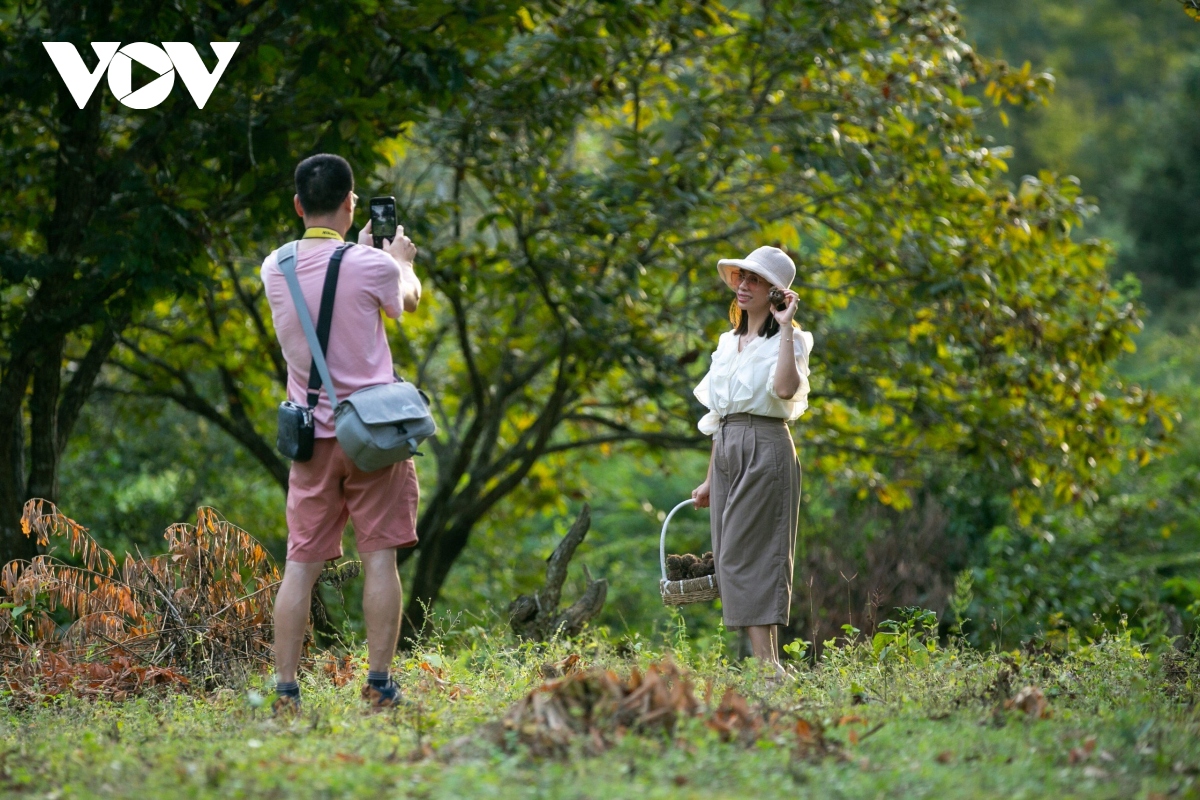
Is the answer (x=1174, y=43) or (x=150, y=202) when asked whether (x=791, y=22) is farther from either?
(x=1174, y=43)

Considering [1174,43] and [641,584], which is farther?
[1174,43]

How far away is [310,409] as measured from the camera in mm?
4090

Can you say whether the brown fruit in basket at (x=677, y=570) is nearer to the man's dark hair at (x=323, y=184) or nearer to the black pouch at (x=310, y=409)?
the black pouch at (x=310, y=409)

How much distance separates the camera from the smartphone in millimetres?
4375

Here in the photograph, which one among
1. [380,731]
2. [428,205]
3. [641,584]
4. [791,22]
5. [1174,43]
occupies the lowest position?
[641,584]

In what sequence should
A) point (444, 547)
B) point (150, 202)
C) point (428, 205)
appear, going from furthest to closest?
point (444, 547), point (428, 205), point (150, 202)

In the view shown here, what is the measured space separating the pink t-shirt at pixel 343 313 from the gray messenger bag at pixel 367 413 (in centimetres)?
3

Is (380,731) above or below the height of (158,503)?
above

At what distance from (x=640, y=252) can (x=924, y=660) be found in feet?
13.7

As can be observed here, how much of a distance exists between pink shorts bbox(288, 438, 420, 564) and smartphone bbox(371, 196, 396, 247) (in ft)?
2.58

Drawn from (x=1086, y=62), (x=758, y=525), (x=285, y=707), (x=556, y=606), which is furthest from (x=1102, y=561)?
(x=1086, y=62)

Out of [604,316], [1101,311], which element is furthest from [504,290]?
[1101,311]

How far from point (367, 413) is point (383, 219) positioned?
0.80 m

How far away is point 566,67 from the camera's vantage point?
7316 mm
